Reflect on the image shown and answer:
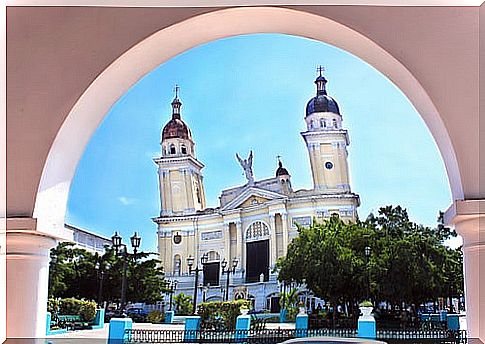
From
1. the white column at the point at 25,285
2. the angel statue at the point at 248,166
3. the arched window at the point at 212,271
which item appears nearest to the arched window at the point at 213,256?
the arched window at the point at 212,271

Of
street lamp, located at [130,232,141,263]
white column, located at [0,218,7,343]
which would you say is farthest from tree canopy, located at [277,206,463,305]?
white column, located at [0,218,7,343]

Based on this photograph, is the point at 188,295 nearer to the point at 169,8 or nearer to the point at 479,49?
the point at 169,8

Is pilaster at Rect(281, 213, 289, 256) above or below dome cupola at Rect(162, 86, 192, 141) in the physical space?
below

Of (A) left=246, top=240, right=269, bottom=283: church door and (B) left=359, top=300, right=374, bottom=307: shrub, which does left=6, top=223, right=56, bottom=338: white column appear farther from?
(B) left=359, top=300, right=374, bottom=307: shrub

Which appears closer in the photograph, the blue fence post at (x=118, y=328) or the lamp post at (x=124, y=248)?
the blue fence post at (x=118, y=328)

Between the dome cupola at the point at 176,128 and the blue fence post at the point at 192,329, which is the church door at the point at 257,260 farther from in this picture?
the dome cupola at the point at 176,128

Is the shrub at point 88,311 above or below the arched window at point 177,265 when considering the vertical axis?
below

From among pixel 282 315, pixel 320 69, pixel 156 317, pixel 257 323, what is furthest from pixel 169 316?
pixel 320 69

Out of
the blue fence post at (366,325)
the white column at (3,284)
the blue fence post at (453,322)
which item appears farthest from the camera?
the blue fence post at (366,325)
